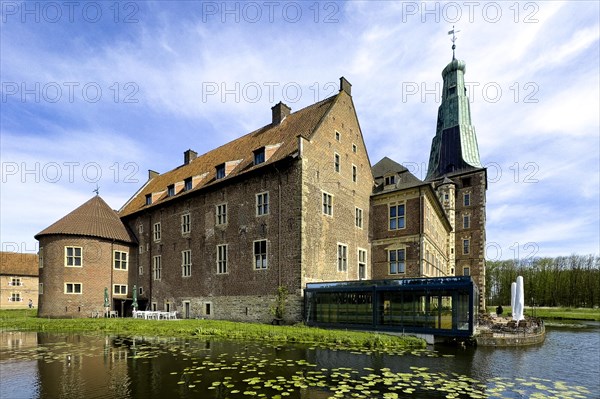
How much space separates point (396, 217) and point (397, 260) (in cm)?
315

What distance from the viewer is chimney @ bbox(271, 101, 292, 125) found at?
31.3 m

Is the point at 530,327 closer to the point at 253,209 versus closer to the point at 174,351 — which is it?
the point at 253,209

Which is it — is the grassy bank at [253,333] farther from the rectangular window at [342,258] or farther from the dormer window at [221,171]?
the dormer window at [221,171]

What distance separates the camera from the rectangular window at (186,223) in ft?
102

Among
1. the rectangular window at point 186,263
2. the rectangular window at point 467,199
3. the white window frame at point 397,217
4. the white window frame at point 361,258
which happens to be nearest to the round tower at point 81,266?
the rectangular window at point 186,263

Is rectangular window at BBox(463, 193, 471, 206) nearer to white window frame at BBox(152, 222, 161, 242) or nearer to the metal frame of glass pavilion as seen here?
the metal frame of glass pavilion

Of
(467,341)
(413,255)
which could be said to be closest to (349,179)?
(413,255)

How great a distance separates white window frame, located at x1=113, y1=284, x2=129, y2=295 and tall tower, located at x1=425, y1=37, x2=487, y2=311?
36.6m

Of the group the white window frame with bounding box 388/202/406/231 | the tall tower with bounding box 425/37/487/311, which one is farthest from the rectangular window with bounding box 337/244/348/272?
the tall tower with bounding box 425/37/487/311

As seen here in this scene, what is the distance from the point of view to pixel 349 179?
28.1 metres

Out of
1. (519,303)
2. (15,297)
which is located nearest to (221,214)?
(519,303)

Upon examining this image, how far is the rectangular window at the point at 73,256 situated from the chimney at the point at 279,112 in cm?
2022

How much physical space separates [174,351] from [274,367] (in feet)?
17.3

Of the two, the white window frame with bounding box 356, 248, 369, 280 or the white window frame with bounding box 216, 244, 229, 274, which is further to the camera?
the white window frame with bounding box 356, 248, 369, 280
